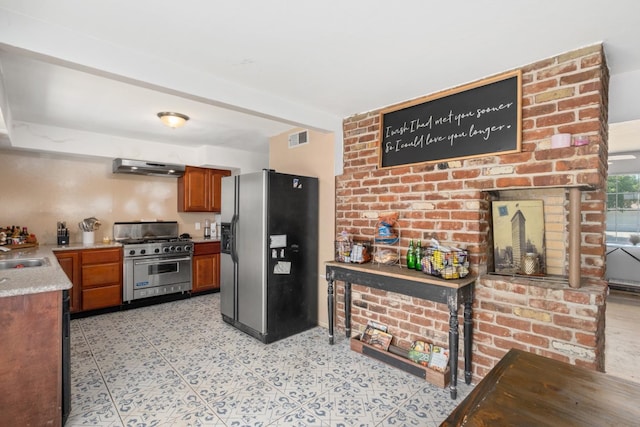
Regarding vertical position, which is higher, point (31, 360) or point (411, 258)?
point (411, 258)

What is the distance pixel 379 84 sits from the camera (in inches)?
97.6

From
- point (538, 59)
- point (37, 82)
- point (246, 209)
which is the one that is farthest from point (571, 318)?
point (37, 82)

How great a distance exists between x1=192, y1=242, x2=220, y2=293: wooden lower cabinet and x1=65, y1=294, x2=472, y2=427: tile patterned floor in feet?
4.76

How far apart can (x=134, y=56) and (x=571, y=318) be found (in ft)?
10.5

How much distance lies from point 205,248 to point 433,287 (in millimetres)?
3798

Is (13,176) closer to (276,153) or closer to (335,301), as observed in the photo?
(276,153)

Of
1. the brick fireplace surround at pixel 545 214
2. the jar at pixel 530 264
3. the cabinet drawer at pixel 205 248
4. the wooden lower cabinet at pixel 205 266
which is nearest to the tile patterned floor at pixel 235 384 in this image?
the brick fireplace surround at pixel 545 214

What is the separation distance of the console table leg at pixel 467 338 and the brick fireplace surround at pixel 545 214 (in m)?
→ 0.06

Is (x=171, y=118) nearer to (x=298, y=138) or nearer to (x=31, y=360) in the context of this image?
(x=298, y=138)

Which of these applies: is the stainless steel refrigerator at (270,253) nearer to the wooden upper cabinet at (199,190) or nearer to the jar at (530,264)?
the wooden upper cabinet at (199,190)

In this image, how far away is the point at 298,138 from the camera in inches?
149

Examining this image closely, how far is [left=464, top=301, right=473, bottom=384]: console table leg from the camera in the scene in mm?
2309

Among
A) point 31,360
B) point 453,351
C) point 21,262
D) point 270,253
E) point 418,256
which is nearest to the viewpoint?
point 31,360

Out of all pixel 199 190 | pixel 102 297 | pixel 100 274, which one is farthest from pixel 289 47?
pixel 102 297
